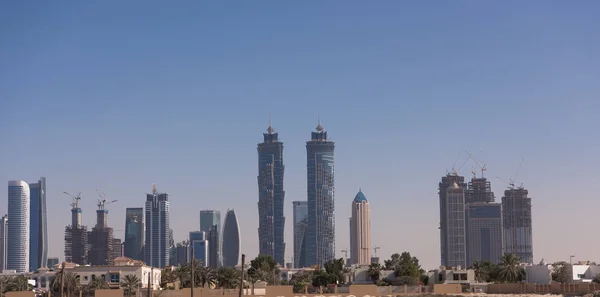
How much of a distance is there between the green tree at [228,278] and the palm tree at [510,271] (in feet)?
167

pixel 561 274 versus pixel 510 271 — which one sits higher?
pixel 510 271

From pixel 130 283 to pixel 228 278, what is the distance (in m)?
17.6

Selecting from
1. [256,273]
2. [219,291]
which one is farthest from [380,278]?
[219,291]

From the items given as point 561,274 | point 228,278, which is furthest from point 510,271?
point 228,278

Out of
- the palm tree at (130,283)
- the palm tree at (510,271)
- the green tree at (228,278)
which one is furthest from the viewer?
the palm tree at (510,271)

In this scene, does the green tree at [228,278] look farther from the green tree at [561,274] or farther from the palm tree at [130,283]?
the green tree at [561,274]

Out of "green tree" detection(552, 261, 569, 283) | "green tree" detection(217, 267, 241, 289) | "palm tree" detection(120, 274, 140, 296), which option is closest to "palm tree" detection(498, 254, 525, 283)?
"green tree" detection(552, 261, 569, 283)

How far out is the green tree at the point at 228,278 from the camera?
544 feet

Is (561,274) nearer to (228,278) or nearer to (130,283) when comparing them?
(228,278)

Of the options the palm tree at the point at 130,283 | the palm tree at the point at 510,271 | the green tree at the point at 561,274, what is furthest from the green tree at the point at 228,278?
the green tree at the point at 561,274

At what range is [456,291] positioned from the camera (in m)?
166

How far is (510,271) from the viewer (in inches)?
7224

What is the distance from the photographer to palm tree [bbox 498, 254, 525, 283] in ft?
601

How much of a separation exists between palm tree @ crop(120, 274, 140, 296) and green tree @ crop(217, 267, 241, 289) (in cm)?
1428
